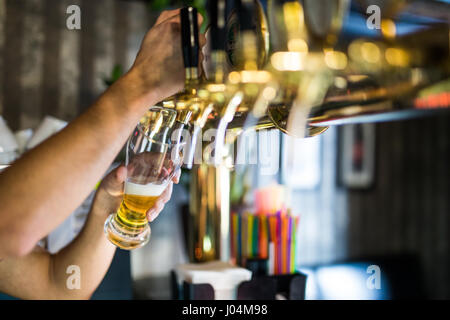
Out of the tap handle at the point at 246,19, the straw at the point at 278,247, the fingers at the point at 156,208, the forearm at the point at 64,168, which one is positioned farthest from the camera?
the straw at the point at 278,247

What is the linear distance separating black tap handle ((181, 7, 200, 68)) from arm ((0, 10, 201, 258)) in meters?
0.03

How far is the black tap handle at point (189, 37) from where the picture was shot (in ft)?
1.91

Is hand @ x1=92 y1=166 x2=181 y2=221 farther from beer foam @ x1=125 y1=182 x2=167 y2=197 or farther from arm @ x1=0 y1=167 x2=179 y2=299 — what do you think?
beer foam @ x1=125 y1=182 x2=167 y2=197

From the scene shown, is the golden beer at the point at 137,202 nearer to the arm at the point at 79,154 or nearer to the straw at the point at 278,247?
the arm at the point at 79,154

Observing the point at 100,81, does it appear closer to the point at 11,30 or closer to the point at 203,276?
the point at 11,30

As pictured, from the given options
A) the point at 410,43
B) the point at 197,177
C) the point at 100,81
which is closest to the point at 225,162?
the point at 410,43

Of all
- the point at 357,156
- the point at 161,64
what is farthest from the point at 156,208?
the point at 357,156

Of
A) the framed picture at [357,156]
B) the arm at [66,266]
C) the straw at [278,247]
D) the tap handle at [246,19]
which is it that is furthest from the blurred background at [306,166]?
the straw at [278,247]

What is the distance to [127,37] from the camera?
2814mm

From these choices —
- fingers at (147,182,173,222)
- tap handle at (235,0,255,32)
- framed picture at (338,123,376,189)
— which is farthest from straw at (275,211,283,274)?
framed picture at (338,123,376,189)

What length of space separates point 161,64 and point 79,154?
0.19m

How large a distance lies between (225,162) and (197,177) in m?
0.69

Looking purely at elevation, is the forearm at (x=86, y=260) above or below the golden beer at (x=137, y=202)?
below

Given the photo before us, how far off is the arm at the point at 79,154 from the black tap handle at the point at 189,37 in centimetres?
3
